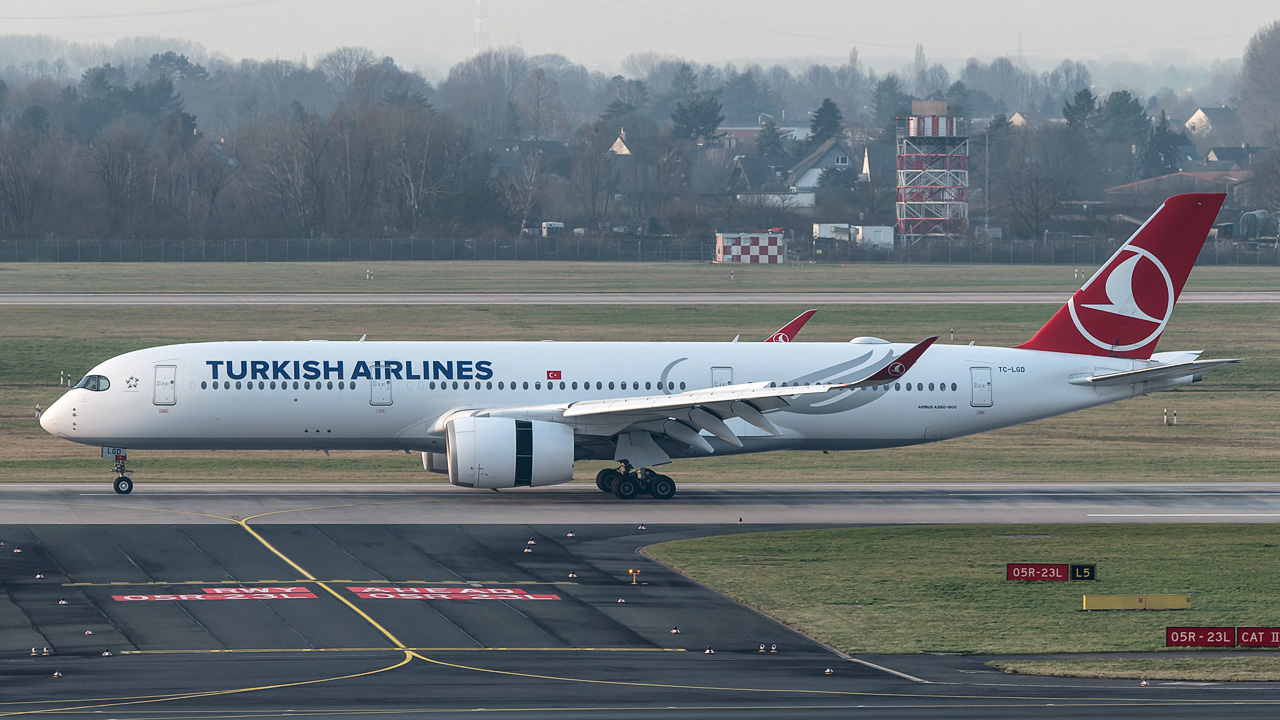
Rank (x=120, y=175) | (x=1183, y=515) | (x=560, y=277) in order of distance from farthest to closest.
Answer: (x=120, y=175)
(x=560, y=277)
(x=1183, y=515)

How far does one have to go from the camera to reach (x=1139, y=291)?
1768 inches

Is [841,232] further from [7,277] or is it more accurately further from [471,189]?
[7,277]

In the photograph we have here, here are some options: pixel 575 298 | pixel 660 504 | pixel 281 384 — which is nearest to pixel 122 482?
pixel 281 384

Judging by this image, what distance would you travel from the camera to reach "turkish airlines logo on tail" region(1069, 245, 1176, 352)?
44.8 m

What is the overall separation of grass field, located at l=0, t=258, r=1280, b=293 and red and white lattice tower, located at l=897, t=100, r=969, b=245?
3176cm

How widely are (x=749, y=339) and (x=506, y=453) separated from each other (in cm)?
4367

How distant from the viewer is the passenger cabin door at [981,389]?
4481 cm

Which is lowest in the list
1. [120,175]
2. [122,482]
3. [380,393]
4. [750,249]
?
[122,482]

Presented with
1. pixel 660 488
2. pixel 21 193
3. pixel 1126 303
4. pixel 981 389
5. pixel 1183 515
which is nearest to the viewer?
pixel 1183 515

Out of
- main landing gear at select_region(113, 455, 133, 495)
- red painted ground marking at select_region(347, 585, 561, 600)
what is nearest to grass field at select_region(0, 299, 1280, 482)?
main landing gear at select_region(113, 455, 133, 495)

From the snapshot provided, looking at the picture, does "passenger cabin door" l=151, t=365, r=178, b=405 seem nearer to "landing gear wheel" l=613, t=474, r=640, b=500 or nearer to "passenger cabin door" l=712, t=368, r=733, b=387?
"landing gear wheel" l=613, t=474, r=640, b=500

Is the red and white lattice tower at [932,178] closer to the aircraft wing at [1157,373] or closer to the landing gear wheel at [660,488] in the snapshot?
the aircraft wing at [1157,373]

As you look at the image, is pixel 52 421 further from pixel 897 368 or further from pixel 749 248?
pixel 749 248

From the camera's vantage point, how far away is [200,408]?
137ft
